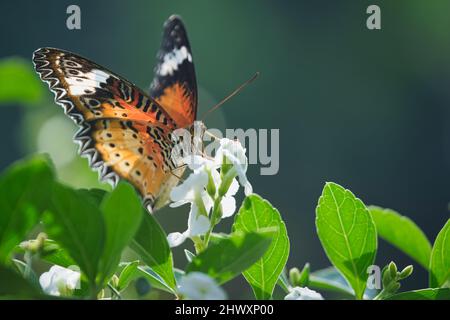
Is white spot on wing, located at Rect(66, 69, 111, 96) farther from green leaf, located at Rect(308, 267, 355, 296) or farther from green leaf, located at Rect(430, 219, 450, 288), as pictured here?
green leaf, located at Rect(430, 219, 450, 288)

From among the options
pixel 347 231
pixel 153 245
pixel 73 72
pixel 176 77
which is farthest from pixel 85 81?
pixel 347 231

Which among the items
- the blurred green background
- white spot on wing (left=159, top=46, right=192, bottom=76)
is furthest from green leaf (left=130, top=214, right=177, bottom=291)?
the blurred green background

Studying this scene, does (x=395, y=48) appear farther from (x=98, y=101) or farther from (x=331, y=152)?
(x=98, y=101)

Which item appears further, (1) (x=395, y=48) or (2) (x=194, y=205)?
(1) (x=395, y=48)

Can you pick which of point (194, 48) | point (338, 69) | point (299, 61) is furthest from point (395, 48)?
point (194, 48)

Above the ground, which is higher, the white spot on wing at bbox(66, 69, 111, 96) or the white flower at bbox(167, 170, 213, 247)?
the white spot on wing at bbox(66, 69, 111, 96)
